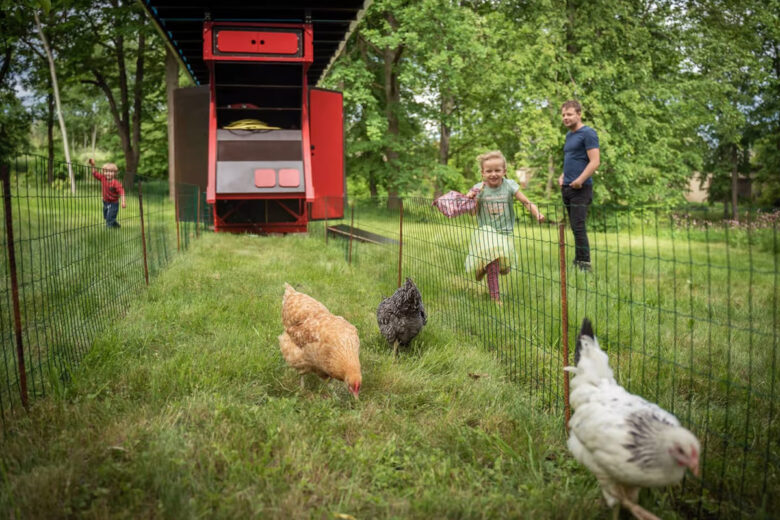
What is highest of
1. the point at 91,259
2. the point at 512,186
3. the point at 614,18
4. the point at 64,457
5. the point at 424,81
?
the point at 614,18

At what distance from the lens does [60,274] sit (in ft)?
14.5

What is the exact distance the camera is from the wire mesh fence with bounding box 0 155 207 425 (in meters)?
3.02

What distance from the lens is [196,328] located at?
14.6 ft

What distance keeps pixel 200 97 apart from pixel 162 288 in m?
7.11

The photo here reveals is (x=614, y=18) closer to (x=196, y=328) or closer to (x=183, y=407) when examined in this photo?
(x=196, y=328)

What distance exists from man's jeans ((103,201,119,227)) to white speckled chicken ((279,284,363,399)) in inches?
91.2

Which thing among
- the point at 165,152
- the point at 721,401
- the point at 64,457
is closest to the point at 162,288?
the point at 64,457

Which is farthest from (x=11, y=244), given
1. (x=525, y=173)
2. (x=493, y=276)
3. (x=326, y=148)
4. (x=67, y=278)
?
(x=525, y=173)

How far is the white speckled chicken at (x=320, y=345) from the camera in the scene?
10.9ft

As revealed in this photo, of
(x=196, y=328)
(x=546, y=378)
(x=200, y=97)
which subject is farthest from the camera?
(x=200, y=97)

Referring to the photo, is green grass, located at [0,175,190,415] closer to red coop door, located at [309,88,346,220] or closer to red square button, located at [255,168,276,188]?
red square button, located at [255,168,276,188]

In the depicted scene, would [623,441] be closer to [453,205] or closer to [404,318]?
[404,318]

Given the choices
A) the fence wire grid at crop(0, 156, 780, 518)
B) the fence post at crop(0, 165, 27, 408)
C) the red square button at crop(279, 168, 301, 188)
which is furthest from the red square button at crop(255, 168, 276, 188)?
the fence post at crop(0, 165, 27, 408)

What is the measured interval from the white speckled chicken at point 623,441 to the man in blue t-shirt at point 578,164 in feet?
12.8
